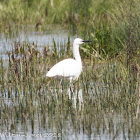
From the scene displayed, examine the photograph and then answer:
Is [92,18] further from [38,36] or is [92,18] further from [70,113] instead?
[70,113]

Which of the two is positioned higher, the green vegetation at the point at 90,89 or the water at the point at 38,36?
the water at the point at 38,36

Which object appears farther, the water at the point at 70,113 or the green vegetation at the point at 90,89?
the green vegetation at the point at 90,89

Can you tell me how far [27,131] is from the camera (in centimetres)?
620

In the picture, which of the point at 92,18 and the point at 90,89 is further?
the point at 92,18

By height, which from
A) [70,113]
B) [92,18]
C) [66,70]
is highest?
[92,18]

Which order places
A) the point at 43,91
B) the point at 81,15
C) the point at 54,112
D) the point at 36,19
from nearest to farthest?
1. the point at 54,112
2. the point at 43,91
3. the point at 81,15
4. the point at 36,19

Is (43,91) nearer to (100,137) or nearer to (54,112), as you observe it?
(54,112)

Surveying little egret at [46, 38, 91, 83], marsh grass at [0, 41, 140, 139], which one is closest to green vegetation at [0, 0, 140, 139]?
marsh grass at [0, 41, 140, 139]

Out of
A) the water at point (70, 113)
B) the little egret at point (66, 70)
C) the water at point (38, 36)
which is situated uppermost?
the water at point (38, 36)

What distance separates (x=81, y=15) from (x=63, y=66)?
25.2 feet

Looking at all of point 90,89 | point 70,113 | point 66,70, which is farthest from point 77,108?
point 66,70

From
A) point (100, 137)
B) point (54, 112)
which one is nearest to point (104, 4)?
point (54, 112)

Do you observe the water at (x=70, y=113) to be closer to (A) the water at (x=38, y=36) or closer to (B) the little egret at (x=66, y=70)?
(B) the little egret at (x=66, y=70)

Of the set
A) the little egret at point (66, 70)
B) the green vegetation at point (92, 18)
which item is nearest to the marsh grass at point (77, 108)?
the little egret at point (66, 70)
